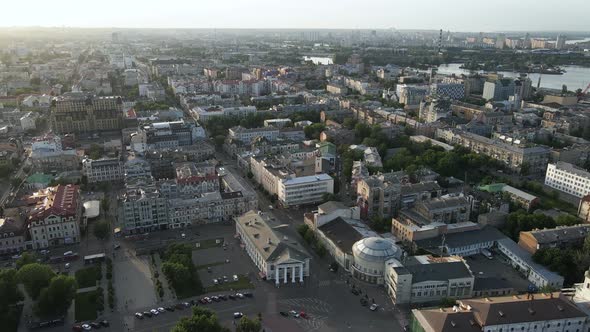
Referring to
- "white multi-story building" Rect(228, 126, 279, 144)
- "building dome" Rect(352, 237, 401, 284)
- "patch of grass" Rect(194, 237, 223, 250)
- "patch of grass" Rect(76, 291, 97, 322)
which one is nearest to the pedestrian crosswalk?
"building dome" Rect(352, 237, 401, 284)

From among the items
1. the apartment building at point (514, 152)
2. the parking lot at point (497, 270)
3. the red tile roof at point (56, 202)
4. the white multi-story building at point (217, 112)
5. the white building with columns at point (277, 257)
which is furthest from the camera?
the white multi-story building at point (217, 112)

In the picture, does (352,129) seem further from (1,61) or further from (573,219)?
(1,61)

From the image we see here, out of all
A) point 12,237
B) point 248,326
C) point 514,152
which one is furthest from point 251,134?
A: point 248,326

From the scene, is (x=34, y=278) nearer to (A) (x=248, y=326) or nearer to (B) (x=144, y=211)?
(B) (x=144, y=211)

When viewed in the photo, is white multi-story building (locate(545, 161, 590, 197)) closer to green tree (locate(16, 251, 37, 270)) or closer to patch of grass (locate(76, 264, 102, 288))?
patch of grass (locate(76, 264, 102, 288))

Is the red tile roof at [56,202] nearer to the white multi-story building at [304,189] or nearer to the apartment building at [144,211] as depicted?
the apartment building at [144,211]

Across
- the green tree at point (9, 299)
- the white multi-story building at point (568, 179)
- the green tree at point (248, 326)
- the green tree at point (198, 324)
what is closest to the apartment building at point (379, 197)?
the green tree at point (248, 326)
